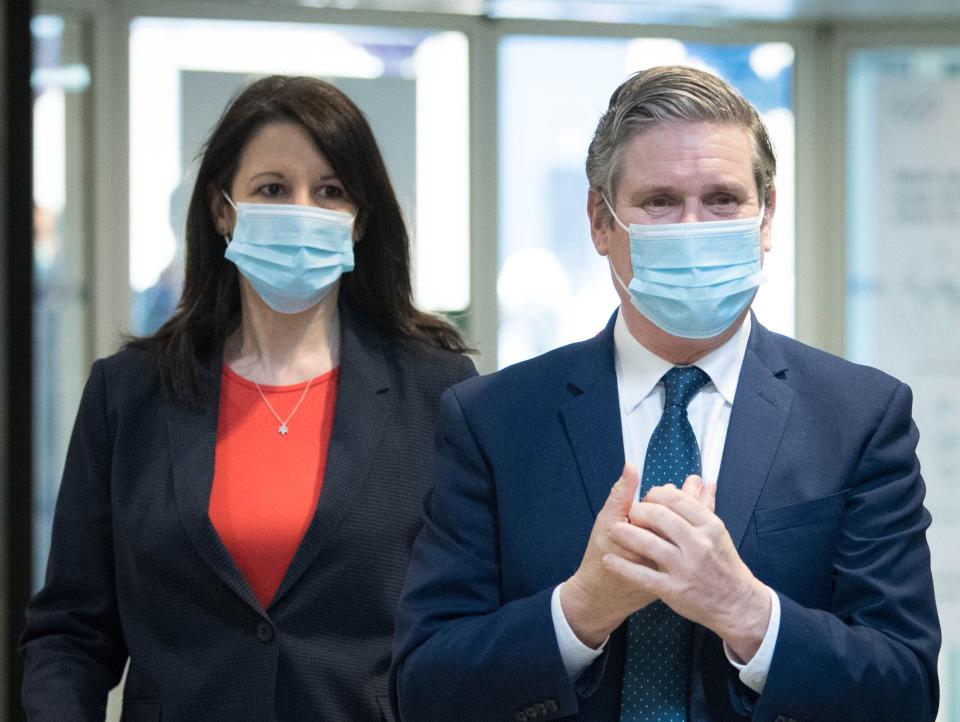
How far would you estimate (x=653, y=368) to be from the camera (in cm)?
182

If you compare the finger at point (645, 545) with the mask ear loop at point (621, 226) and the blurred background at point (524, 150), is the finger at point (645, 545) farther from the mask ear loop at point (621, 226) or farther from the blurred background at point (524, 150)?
the blurred background at point (524, 150)

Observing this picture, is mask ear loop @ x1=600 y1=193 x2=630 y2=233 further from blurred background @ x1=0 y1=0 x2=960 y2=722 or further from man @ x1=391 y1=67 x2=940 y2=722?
blurred background @ x1=0 y1=0 x2=960 y2=722

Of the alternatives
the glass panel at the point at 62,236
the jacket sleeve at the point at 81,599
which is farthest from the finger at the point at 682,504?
the glass panel at the point at 62,236

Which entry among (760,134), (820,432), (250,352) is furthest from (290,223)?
(820,432)

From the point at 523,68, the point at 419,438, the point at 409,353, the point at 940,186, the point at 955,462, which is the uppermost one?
the point at 523,68

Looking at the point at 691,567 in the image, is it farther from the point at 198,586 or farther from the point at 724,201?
the point at 198,586

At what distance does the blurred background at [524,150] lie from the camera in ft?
14.7

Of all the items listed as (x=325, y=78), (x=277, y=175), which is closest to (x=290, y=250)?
(x=277, y=175)

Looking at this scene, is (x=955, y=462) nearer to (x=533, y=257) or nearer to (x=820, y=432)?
(x=533, y=257)

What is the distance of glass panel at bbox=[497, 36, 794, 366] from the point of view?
4.76m

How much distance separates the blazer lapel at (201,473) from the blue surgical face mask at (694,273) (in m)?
0.81

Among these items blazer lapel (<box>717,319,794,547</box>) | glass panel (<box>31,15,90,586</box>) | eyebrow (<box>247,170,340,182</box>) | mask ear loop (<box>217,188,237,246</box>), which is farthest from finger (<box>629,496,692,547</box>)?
glass panel (<box>31,15,90,586</box>)

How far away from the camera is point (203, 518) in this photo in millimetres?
2129

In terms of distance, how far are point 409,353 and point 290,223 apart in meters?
0.32
